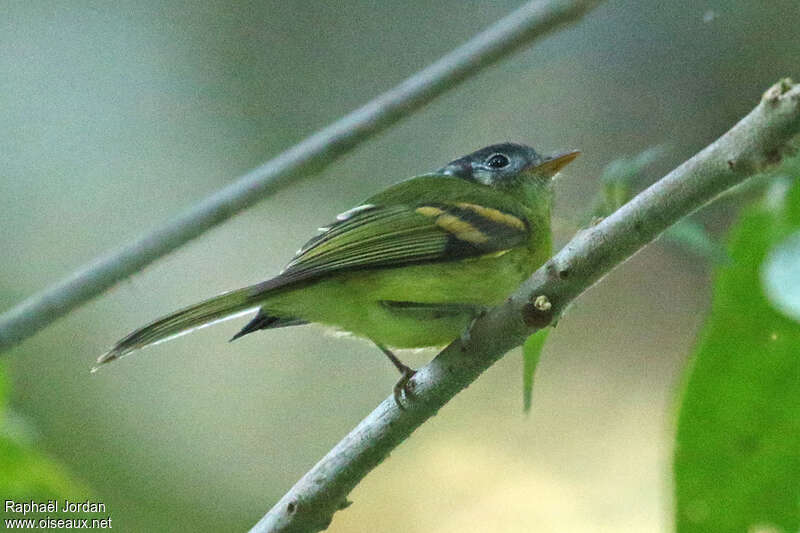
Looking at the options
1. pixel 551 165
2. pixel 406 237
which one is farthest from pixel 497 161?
pixel 406 237

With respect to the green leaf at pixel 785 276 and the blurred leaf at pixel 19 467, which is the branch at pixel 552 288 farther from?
the blurred leaf at pixel 19 467

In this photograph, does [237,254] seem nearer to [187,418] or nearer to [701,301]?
[187,418]

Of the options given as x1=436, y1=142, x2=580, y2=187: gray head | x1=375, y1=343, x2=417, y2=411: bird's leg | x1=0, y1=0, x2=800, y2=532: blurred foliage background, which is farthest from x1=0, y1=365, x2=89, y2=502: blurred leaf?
x1=0, y1=0, x2=800, y2=532: blurred foliage background

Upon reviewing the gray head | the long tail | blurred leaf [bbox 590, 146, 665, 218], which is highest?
the gray head

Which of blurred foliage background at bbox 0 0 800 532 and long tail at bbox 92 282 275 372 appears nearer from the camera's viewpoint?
long tail at bbox 92 282 275 372

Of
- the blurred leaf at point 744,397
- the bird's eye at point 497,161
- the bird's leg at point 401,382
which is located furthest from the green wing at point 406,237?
the blurred leaf at point 744,397

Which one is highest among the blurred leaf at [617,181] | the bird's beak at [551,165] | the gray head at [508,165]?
the gray head at [508,165]

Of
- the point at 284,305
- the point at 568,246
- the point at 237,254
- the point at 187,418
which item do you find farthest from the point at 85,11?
the point at 568,246

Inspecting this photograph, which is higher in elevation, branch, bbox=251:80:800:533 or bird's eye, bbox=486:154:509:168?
bird's eye, bbox=486:154:509:168

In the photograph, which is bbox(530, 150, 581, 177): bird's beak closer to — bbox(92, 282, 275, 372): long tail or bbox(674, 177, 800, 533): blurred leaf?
bbox(92, 282, 275, 372): long tail
